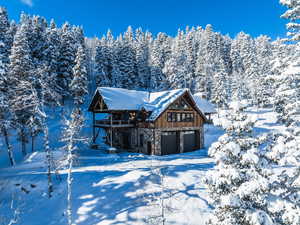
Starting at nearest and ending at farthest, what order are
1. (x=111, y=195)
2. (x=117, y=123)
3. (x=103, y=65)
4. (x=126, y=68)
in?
→ (x=111, y=195)
(x=117, y=123)
(x=103, y=65)
(x=126, y=68)

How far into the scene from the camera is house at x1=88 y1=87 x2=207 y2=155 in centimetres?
2561

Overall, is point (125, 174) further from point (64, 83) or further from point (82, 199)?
point (64, 83)

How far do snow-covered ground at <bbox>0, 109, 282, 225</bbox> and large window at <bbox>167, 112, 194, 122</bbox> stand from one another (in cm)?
829

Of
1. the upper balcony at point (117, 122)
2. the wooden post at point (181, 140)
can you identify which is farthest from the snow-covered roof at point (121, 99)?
the wooden post at point (181, 140)

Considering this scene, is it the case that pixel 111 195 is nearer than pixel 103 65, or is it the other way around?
pixel 111 195

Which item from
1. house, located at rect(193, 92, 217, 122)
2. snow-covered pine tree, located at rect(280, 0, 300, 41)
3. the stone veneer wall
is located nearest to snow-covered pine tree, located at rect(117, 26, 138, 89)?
house, located at rect(193, 92, 217, 122)

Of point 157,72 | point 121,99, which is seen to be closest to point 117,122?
point 121,99

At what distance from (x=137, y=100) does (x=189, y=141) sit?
9018mm

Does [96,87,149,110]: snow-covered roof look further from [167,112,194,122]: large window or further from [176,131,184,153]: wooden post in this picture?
[176,131,184,153]: wooden post

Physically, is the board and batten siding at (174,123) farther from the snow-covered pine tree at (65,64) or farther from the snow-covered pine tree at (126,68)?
the snow-covered pine tree at (126,68)

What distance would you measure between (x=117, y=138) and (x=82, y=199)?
16.5 metres

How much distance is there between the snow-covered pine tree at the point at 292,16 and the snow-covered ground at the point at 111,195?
14.3 feet

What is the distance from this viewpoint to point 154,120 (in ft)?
80.9

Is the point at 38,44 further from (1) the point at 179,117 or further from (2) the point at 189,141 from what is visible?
(2) the point at 189,141
